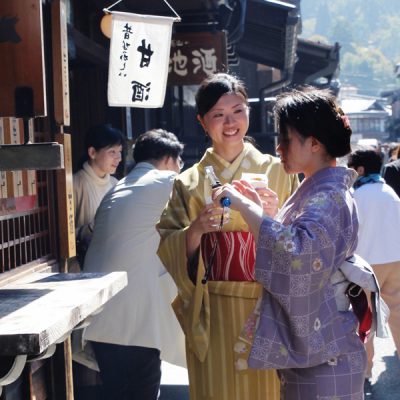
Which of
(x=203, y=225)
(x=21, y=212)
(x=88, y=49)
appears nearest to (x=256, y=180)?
(x=203, y=225)

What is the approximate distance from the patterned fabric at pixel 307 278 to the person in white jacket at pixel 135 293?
2.52 m

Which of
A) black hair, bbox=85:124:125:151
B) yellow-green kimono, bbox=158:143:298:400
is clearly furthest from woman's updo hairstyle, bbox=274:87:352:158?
black hair, bbox=85:124:125:151

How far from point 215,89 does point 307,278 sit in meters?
→ 1.55

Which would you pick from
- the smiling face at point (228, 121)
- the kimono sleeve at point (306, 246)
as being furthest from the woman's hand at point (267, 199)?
the smiling face at point (228, 121)

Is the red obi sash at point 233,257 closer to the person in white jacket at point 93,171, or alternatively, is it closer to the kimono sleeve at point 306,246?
the kimono sleeve at point 306,246

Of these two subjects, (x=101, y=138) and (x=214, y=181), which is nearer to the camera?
(x=214, y=181)

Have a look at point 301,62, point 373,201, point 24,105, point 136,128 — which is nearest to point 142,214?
point 24,105

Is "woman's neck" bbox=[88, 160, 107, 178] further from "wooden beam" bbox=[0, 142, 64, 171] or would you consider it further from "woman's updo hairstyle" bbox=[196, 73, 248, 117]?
"wooden beam" bbox=[0, 142, 64, 171]

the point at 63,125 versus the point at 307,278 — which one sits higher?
the point at 63,125

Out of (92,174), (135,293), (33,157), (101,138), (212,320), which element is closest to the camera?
(33,157)

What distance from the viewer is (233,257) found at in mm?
4145

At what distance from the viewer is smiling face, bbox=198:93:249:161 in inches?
171

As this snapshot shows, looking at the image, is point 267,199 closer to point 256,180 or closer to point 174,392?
point 256,180

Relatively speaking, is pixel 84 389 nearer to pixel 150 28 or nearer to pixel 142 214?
pixel 142 214
